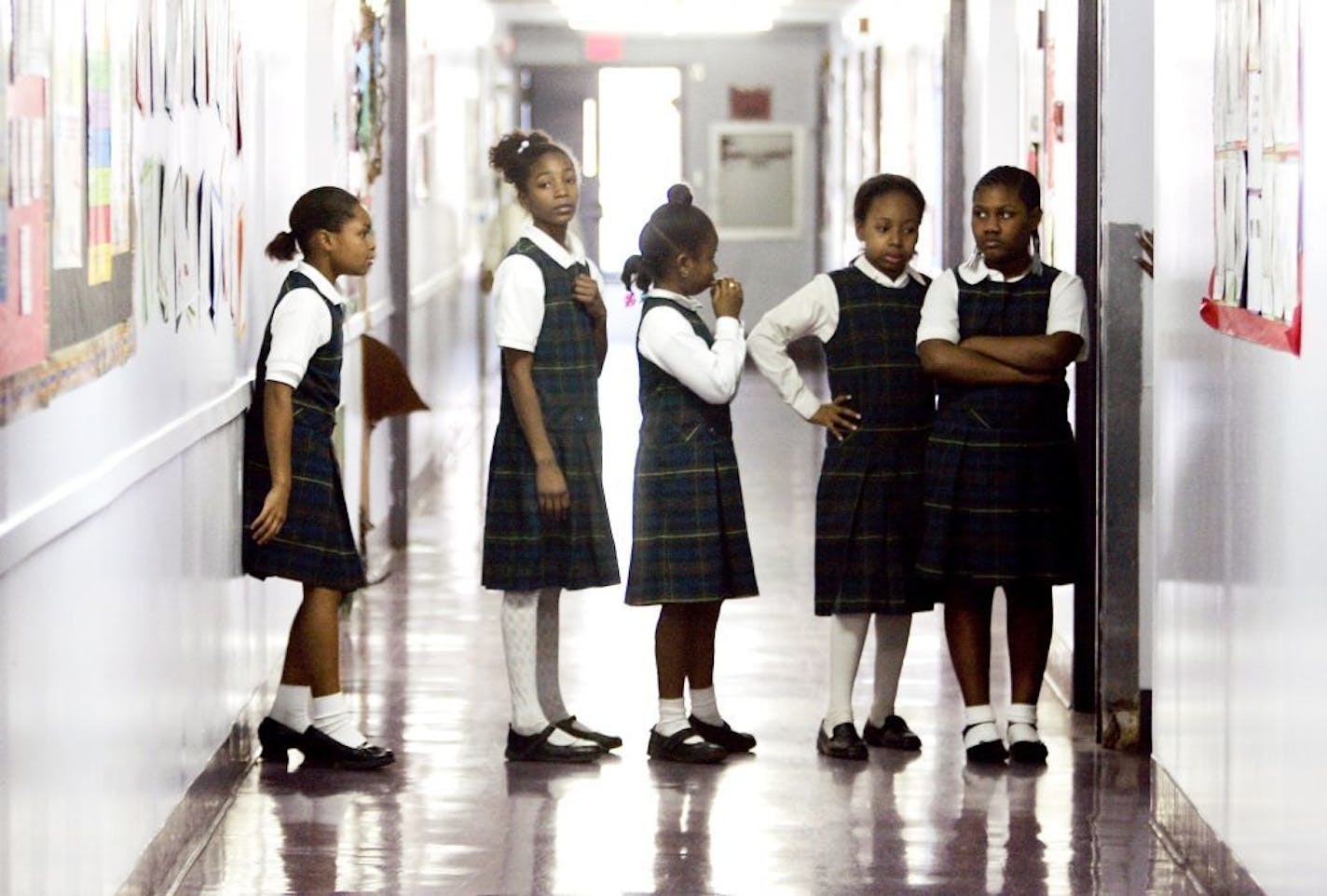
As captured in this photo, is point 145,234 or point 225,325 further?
point 225,325

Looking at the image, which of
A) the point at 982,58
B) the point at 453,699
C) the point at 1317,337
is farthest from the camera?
the point at 982,58

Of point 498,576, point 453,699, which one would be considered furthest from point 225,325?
point 453,699

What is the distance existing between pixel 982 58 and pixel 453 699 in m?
3.44

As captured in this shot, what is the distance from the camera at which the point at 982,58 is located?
8086mm

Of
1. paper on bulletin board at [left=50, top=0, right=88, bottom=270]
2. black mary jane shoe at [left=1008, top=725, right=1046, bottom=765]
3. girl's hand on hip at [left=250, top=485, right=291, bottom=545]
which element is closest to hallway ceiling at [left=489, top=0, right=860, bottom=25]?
black mary jane shoe at [left=1008, top=725, right=1046, bottom=765]

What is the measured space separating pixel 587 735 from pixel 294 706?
2.28ft

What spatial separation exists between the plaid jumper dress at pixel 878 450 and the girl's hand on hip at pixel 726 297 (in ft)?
0.78

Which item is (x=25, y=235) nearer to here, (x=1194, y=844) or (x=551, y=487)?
(x=551, y=487)

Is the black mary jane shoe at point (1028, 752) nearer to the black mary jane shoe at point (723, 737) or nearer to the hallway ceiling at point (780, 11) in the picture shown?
the black mary jane shoe at point (723, 737)

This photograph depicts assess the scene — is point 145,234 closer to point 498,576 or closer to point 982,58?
point 498,576

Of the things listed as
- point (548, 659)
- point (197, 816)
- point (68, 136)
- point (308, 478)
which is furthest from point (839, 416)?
point (68, 136)

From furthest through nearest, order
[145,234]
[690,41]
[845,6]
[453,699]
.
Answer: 1. [690,41]
2. [845,6]
3. [453,699]
4. [145,234]

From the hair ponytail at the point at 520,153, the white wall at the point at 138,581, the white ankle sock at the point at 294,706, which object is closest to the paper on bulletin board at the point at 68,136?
the white wall at the point at 138,581

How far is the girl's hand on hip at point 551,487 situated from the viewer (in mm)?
5059
